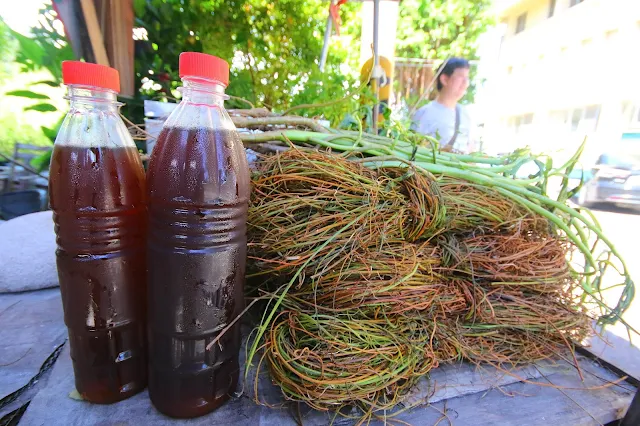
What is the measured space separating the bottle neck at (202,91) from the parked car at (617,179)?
26.6 feet

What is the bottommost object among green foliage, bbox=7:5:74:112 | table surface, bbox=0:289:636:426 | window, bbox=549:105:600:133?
table surface, bbox=0:289:636:426

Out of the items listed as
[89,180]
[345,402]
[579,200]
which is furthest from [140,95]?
[579,200]

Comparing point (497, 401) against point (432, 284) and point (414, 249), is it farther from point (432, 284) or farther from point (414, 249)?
point (414, 249)

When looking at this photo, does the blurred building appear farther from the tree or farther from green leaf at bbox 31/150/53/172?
green leaf at bbox 31/150/53/172

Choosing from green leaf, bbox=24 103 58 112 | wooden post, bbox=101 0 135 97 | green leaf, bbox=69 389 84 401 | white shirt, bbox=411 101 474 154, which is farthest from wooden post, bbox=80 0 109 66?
white shirt, bbox=411 101 474 154

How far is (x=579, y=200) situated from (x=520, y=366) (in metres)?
8.05

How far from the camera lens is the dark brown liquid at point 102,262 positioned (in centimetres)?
78

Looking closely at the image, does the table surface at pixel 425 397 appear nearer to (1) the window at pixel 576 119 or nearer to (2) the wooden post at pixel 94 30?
(2) the wooden post at pixel 94 30

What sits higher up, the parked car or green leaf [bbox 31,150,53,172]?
green leaf [bbox 31,150,53,172]

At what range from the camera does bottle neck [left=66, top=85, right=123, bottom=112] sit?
0.75 meters

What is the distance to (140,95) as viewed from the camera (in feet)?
7.52

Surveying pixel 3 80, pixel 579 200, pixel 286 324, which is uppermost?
pixel 3 80

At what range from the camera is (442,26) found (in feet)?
30.9

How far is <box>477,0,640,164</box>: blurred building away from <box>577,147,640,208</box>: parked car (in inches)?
17.0
